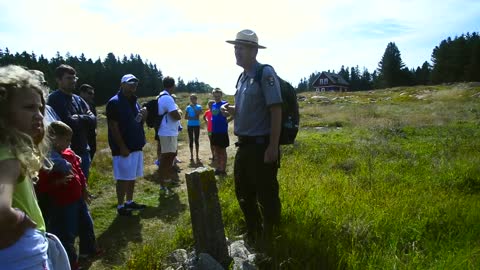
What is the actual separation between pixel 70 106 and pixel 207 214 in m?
2.61

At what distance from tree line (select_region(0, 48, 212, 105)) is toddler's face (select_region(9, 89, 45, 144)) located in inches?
2341

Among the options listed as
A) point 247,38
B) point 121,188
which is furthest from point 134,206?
point 247,38

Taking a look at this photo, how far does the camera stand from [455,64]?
6019 centimetres

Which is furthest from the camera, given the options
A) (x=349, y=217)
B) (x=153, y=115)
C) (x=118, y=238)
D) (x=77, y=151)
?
(x=153, y=115)

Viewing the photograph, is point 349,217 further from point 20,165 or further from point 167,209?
point 20,165

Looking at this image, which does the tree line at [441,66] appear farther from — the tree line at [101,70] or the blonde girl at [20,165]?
Answer: the blonde girl at [20,165]

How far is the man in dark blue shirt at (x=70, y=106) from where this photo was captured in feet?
15.0

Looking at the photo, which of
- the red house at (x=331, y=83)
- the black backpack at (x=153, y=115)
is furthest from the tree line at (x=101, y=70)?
the black backpack at (x=153, y=115)

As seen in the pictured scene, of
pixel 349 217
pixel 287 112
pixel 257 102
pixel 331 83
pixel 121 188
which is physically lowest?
pixel 349 217

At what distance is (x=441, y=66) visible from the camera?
62094 millimetres

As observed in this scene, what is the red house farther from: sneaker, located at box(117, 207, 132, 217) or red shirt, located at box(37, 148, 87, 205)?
red shirt, located at box(37, 148, 87, 205)

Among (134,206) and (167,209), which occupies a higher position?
(134,206)

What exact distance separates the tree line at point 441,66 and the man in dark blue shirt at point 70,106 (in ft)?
207

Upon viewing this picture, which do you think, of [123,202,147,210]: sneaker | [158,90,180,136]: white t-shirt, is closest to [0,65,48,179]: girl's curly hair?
[123,202,147,210]: sneaker
